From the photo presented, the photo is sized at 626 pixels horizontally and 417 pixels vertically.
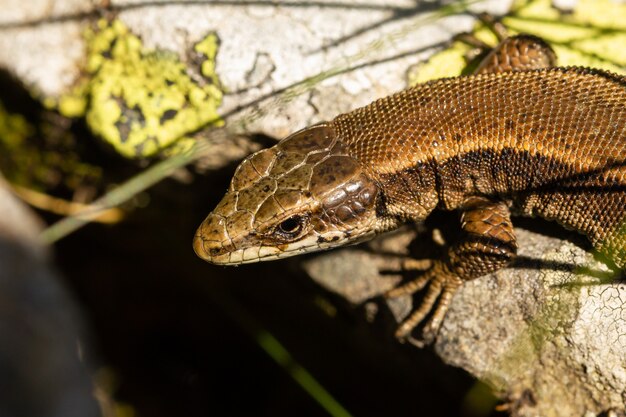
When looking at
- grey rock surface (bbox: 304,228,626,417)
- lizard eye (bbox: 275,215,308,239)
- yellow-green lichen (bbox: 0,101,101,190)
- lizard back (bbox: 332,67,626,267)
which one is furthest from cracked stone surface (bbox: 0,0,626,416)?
lizard eye (bbox: 275,215,308,239)

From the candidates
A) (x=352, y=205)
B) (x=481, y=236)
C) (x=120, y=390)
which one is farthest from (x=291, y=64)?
(x=120, y=390)

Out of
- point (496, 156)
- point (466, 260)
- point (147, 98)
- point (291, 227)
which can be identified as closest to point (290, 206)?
point (291, 227)

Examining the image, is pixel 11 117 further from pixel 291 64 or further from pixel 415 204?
pixel 415 204

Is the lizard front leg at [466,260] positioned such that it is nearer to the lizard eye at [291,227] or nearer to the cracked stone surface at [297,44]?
the lizard eye at [291,227]

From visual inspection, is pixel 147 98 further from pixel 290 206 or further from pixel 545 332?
pixel 545 332

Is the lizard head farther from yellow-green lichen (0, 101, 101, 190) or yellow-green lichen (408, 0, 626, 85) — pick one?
Result: yellow-green lichen (0, 101, 101, 190)

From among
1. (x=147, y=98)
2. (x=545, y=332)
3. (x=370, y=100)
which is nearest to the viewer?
(x=545, y=332)
